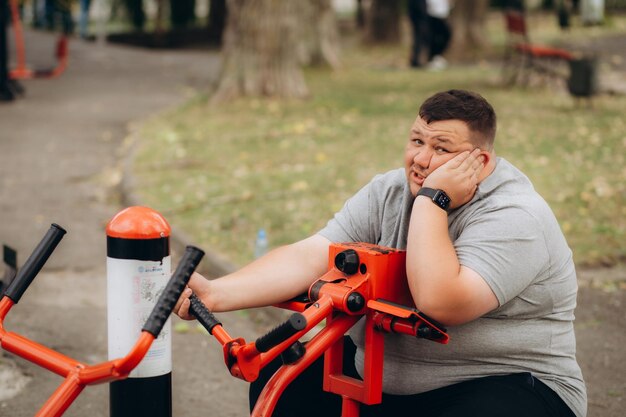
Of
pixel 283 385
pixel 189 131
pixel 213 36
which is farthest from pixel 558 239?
pixel 213 36

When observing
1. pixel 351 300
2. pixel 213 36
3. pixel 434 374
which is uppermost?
pixel 351 300

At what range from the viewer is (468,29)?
786 inches

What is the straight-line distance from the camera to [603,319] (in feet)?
17.0

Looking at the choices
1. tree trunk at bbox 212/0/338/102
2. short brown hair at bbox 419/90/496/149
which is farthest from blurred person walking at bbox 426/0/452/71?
short brown hair at bbox 419/90/496/149

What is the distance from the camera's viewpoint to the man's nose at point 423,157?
2.79m

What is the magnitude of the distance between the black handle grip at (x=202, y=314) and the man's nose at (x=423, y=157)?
722 mm

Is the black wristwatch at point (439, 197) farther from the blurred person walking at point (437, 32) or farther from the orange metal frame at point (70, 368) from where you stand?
the blurred person walking at point (437, 32)

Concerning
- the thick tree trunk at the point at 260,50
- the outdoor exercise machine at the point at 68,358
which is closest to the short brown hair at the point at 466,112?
the outdoor exercise machine at the point at 68,358

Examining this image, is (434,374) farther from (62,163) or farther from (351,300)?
(62,163)

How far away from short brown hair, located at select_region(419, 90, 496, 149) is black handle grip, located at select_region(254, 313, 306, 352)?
732mm

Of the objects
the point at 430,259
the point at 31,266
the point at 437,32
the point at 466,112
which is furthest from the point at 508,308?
the point at 437,32

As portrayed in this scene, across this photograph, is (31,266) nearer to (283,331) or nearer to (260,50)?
(283,331)

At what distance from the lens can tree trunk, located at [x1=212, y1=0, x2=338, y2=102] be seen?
11969mm

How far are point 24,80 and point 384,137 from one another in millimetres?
7578
